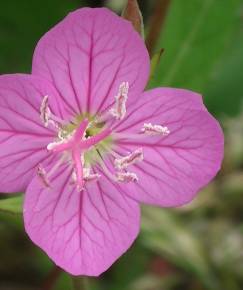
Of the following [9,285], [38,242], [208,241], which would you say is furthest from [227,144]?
[38,242]

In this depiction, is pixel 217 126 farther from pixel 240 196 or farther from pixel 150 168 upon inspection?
pixel 240 196

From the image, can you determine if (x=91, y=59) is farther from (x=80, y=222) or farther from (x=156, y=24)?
(x=156, y=24)

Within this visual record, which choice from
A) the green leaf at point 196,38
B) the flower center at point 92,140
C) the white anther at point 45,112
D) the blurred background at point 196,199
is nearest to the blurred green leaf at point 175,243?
the blurred background at point 196,199

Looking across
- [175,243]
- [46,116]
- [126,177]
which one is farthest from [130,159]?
[175,243]

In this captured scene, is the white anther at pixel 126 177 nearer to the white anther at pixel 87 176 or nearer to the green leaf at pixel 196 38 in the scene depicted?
the white anther at pixel 87 176

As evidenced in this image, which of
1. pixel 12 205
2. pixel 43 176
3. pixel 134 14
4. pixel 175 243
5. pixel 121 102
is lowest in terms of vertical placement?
pixel 175 243

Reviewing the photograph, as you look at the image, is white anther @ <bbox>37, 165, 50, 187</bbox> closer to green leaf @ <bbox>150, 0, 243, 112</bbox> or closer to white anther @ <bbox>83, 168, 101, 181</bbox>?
white anther @ <bbox>83, 168, 101, 181</bbox>
